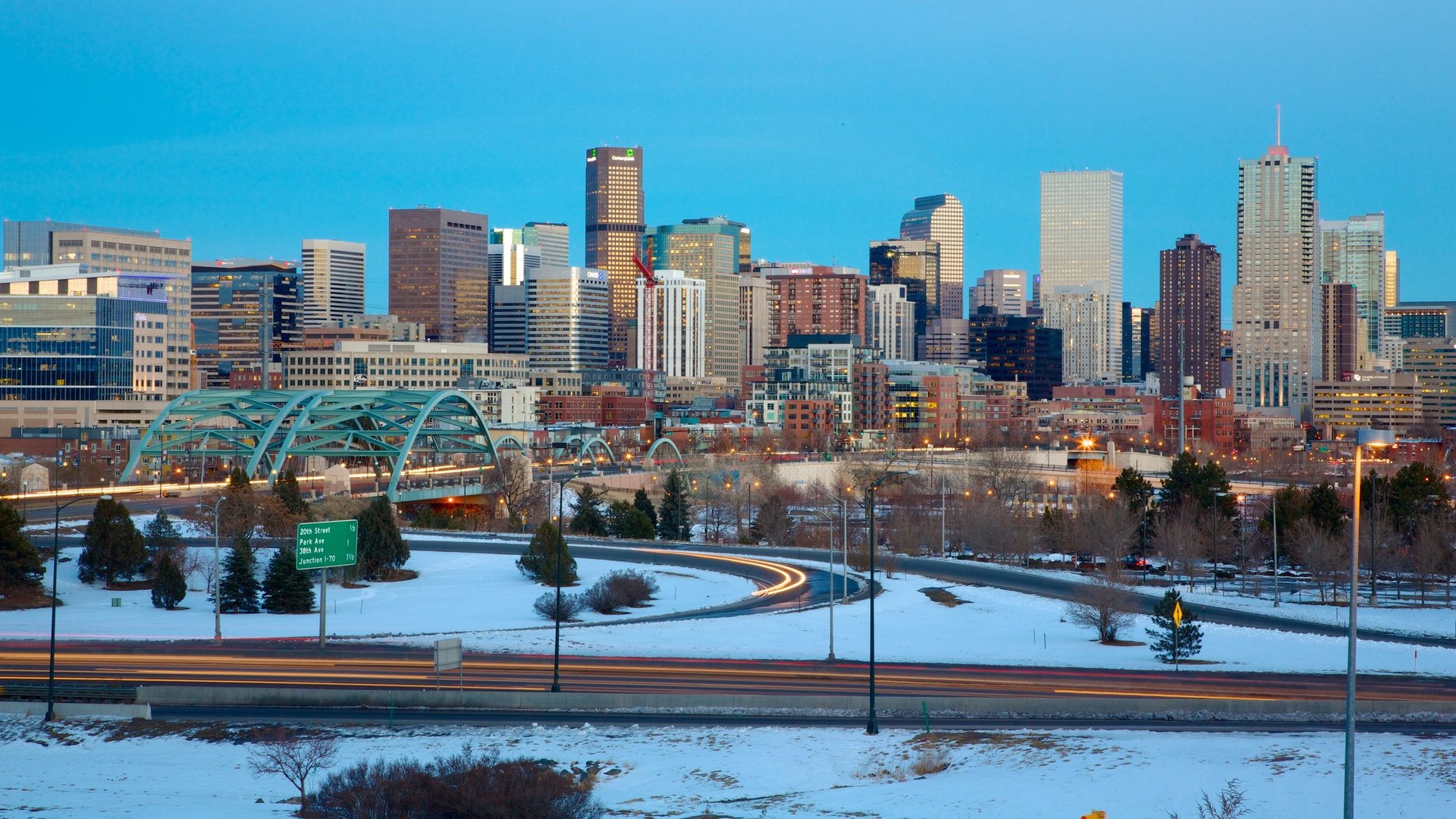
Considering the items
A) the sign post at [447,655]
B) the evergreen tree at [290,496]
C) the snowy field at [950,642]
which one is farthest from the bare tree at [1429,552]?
the evergreen tree at [290,496]

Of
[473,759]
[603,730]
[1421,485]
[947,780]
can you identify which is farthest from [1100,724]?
[1421,485]

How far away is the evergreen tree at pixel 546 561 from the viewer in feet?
199

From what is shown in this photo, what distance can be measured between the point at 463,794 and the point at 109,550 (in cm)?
4112

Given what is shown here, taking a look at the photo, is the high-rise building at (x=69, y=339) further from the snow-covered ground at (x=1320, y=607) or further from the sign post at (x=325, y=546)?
the snow-covered ground at (x=1320, y=607)

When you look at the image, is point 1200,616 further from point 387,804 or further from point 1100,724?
point 387,804

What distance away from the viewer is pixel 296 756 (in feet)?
96.0

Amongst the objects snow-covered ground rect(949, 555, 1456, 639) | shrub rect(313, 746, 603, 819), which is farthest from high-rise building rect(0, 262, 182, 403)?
shrub rect(313, 746, 603, 819)

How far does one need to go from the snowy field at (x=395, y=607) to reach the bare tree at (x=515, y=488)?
29457mm

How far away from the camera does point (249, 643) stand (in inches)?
1820

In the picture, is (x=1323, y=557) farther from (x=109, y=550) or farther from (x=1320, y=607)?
(x=109, y=550)

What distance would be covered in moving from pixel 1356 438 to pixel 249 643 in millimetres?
36342

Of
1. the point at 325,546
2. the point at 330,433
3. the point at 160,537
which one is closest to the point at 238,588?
the point at 325,546

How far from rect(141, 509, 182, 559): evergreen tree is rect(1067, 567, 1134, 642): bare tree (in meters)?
38.5

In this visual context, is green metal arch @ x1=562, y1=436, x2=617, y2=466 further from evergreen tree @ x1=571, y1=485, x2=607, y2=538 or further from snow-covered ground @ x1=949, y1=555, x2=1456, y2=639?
snow-covered ground @ x1=949, y1=555, x2=1456, y2=639
